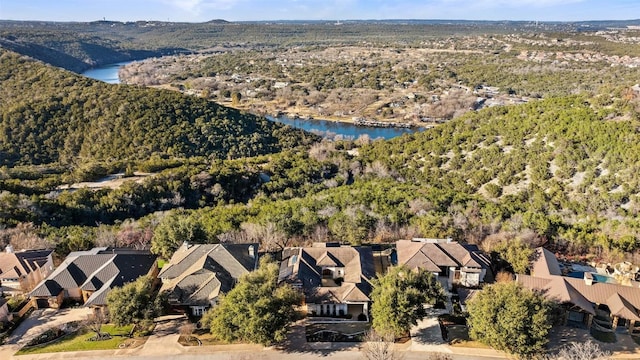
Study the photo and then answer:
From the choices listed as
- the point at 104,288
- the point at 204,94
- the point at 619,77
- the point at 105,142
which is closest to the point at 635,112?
the point at 104,288

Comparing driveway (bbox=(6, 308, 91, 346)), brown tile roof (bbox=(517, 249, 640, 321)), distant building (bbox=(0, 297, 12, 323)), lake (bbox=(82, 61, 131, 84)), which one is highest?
lake (bbox=(82, 61, 131, 84))

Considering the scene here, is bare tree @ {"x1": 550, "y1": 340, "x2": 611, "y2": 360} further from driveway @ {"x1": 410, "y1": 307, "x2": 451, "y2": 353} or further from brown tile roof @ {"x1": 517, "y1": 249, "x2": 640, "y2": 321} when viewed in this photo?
driveway @ {"x1": 410, "y1": 307, "x2": 451, "y2": 353}

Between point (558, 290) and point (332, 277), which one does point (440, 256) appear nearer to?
point (558, 290)

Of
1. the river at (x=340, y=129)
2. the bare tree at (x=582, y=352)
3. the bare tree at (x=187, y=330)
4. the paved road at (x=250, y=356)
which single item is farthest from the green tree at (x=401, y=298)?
the river at (x=340, y=129)

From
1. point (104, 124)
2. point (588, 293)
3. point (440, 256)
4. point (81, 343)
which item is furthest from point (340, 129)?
point (81, 343)

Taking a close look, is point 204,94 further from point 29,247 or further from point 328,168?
point 29,247

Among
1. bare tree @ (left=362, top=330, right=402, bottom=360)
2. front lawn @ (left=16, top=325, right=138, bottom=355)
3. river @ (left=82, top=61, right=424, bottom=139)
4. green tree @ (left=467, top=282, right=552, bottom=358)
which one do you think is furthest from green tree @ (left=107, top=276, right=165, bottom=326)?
river @ (left=82, top=61, right=424, bottom=139)

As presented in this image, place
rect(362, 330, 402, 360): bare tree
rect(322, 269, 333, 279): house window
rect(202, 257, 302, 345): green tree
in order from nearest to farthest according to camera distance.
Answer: rect(362, 330, 402, 360): bare tree < rect(202, 257, 302, 345): green tree < rect(322, 269, 333, 279): house window
